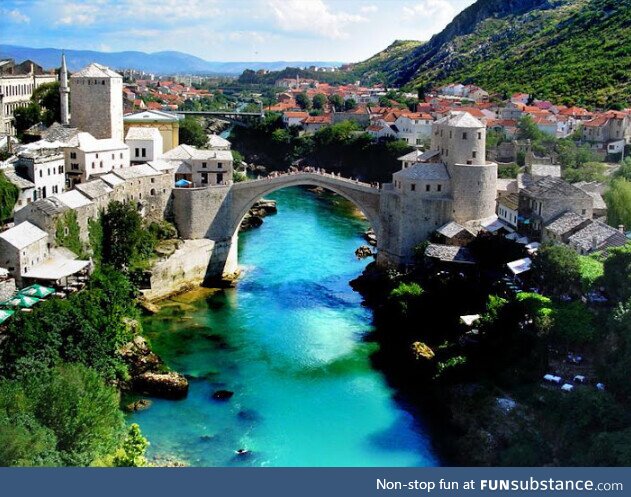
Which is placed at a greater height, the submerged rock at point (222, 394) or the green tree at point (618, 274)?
the green tree at point (618, 274)

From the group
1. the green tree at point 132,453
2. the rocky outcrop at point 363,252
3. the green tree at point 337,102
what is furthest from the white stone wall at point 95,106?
the green tree at point 337,102

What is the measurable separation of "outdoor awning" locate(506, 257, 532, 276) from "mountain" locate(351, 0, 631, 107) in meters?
27.7

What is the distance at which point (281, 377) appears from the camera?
Answer: 22.4 meters

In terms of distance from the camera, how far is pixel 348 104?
226 ft

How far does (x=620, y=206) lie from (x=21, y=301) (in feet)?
62.3

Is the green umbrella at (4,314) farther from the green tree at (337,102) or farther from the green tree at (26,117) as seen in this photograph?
the green tree at (337,102)

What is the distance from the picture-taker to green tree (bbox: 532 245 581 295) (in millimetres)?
21781

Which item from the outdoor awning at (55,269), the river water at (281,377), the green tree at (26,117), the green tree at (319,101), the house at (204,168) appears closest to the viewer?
the river water at (281,377)

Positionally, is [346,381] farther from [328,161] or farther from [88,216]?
[328,161]

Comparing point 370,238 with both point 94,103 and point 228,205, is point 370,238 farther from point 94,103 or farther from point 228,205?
point 94,103

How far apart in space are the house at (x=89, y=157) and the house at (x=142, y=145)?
4.87ft

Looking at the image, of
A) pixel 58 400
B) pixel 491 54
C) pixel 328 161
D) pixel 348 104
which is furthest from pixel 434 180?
pixel 491 54

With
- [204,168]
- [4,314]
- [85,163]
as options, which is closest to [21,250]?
[4,314]

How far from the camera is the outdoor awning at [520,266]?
23.9 metres
